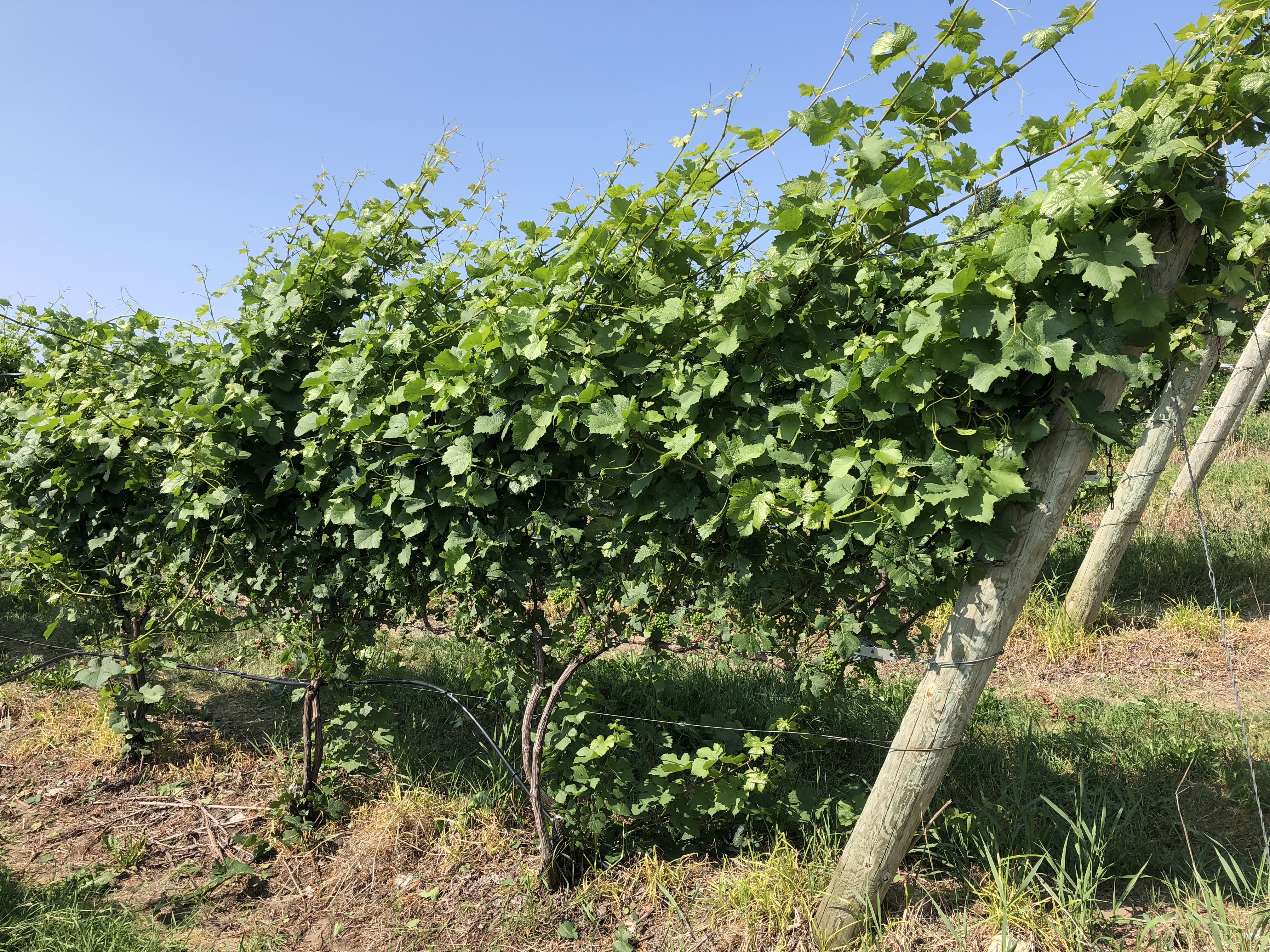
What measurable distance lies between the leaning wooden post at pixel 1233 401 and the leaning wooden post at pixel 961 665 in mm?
4535

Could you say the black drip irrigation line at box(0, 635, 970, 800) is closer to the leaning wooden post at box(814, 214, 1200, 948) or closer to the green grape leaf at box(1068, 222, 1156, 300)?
the leaning wooden post at box(814, 214, 1200, 948)

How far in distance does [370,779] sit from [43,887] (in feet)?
4.06

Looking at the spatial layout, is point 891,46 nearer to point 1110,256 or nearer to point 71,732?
point 1110,256

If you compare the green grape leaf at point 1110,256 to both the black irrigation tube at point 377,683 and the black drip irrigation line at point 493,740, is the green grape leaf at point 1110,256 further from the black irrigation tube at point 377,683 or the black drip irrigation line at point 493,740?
the black irrigation tube at point 377,683

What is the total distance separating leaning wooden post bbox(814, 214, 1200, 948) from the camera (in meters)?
2.05

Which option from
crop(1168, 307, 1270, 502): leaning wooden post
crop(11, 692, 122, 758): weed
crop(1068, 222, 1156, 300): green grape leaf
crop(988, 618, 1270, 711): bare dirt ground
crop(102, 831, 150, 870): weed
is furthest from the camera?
crop(1168, 307, 1270, 502): leaning wooden post

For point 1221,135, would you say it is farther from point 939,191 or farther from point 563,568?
point 563,568

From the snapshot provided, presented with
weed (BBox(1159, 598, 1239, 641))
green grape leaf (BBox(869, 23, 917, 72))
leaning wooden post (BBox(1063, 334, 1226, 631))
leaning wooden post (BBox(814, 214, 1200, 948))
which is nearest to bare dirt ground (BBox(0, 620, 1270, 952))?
leaning wooden post (BBox(814, 214, 1200, 948))

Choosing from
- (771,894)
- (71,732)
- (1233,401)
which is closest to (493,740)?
(771,894)

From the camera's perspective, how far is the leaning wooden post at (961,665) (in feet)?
6.73

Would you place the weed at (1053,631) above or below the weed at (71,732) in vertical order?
above

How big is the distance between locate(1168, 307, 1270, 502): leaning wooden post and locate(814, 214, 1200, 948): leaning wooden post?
14.9 ft

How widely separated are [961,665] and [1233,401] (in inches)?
204

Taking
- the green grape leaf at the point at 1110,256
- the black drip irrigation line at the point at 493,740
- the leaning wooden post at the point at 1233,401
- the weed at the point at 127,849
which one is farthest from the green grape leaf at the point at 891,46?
the leaning wooden post at the point at 1233,401
